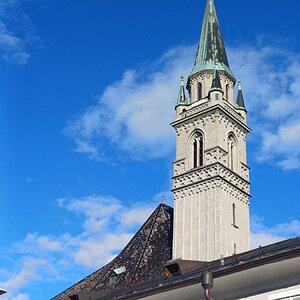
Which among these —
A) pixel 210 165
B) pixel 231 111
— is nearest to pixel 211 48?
pixel 231 111

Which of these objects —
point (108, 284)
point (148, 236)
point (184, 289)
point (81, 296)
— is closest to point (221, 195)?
point (148, 236)

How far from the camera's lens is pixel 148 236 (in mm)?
48281

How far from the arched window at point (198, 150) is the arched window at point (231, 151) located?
219 cm

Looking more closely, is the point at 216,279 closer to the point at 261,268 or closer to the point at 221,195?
the point at 261,268

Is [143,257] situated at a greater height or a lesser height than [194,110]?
lesser

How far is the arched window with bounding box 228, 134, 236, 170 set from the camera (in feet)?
164

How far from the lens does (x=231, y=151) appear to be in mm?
50812

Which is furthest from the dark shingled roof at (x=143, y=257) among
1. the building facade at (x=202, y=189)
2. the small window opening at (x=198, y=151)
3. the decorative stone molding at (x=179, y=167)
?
the small window opening at (x=198, y=151)

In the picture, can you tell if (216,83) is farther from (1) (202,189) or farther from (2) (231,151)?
(1) (202,189)

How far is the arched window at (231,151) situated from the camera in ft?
164

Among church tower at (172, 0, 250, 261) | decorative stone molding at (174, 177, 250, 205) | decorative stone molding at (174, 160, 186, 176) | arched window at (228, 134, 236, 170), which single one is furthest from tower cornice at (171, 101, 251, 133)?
decorative stone molding at (174, 177, 250, 205)

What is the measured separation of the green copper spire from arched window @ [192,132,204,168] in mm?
6502

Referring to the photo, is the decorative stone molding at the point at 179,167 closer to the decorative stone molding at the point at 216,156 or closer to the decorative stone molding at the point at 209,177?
the decorative stone molding at the point at 209,177

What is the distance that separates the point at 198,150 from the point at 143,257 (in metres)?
9.82
